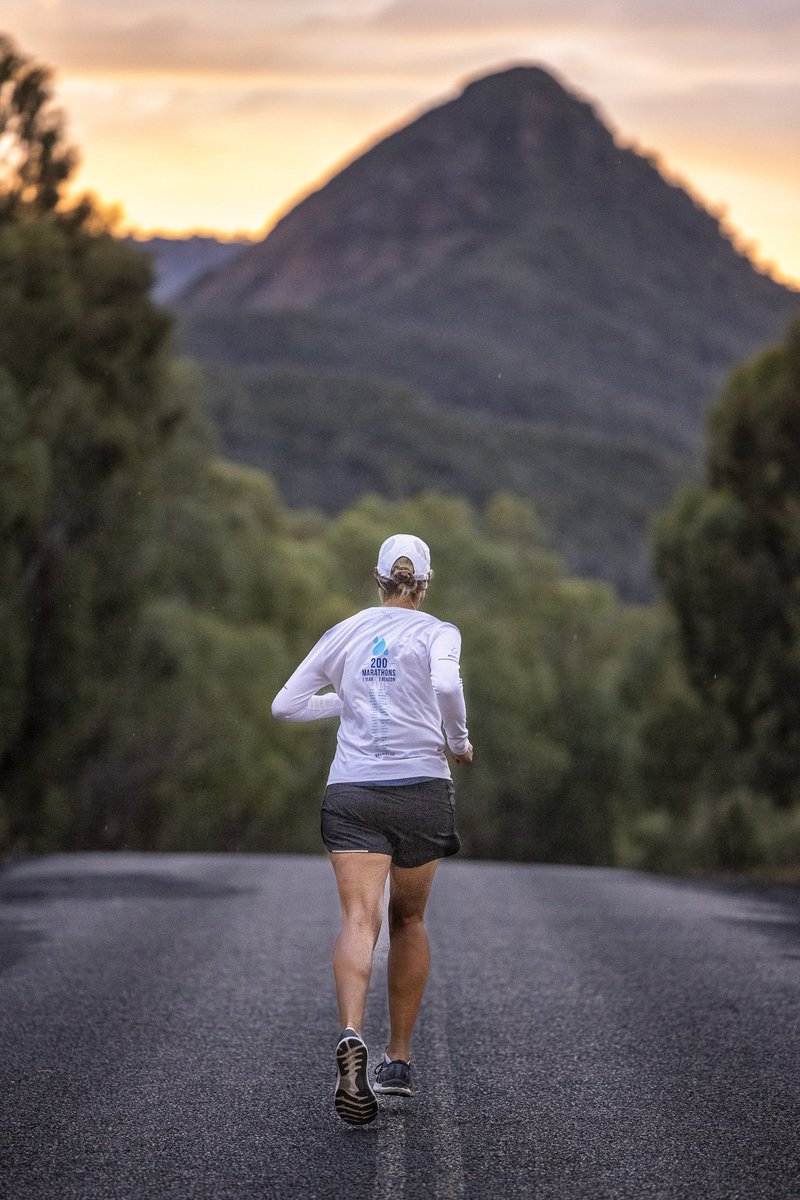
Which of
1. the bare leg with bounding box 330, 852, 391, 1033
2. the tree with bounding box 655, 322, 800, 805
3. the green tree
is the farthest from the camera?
the tree with bounding box 655, 322, 800, 805

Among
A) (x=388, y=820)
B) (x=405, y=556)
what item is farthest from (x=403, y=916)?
(x=405, y=556)

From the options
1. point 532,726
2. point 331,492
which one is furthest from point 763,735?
point 331,492

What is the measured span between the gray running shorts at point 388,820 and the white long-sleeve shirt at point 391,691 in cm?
5

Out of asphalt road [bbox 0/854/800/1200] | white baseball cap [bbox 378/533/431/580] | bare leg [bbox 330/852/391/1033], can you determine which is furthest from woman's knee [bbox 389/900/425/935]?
white baseball cap [bbox 378/533/431/580]

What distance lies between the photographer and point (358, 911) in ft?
19.5

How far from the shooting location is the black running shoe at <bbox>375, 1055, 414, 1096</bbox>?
6.19 metres

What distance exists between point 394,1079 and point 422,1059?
969mm

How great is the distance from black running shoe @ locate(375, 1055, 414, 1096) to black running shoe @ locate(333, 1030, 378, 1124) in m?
0.57

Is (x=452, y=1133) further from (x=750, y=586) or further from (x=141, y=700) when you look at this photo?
(x=141, y=700)

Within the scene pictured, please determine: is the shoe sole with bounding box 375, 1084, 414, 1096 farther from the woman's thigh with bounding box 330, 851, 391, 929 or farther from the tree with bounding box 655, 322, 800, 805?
the tree with bounding box 655, 322, 800, 805

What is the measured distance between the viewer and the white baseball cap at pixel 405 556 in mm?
6281

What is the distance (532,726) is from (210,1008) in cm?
4943

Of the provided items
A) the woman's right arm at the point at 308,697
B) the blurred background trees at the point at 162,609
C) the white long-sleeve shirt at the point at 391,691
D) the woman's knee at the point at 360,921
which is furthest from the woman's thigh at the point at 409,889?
the blurred background trees at the point at 162,609

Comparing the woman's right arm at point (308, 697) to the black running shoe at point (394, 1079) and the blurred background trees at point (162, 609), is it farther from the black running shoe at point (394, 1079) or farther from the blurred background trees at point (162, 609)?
the blurred background trees at point (162, 609)
